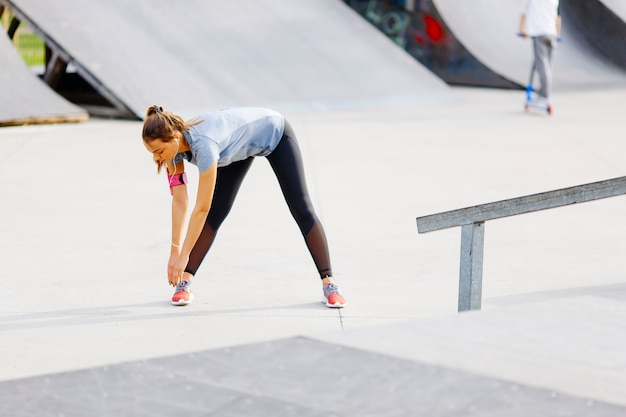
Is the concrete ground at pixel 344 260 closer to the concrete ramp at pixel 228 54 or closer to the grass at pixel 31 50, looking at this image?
the concrete ramp at pixel 228 54

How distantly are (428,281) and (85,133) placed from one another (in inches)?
275

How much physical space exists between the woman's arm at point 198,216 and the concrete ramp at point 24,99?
7900 millimetres

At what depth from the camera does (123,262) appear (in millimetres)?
6977

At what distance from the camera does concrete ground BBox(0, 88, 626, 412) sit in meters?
4.60

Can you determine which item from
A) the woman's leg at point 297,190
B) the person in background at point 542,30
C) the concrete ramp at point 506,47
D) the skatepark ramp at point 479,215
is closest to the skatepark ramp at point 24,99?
the person in background at point 542,30

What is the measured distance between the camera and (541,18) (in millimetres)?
14141

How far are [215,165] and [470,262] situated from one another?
131 cm

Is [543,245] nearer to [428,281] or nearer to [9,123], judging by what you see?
[428,281]

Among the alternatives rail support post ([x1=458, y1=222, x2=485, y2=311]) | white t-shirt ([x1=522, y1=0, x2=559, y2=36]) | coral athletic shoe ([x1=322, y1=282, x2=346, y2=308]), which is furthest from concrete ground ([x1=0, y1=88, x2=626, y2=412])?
white t-shirt ([x1=522, y1=0, x2=559, y2=36])

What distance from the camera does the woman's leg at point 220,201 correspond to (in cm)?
596

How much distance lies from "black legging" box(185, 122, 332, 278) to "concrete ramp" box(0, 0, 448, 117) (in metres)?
7.58

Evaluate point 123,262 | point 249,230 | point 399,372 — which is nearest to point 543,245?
point 249,230

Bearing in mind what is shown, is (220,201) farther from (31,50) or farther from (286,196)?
(31,50)

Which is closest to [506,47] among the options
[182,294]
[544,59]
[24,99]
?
[544,59]
